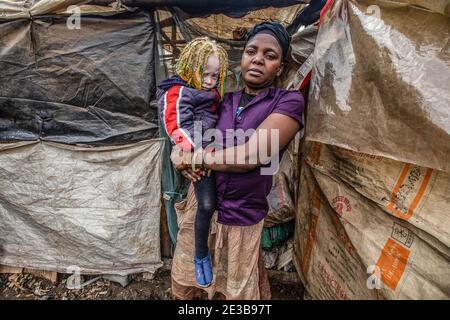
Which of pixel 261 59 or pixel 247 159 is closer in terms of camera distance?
pixel 247 159

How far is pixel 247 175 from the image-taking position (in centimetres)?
151

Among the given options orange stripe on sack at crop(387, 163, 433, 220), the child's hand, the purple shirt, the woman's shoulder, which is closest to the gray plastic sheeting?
the child's hand

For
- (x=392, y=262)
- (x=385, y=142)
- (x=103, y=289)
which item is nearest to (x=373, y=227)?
(x=392, y=262)

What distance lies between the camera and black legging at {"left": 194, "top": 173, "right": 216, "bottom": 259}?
5.15ft

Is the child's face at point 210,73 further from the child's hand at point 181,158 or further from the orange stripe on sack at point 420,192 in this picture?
the orange stripe on sack at point 420,192

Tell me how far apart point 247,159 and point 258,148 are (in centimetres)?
8

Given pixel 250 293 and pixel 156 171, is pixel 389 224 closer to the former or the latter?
pixel 250 293

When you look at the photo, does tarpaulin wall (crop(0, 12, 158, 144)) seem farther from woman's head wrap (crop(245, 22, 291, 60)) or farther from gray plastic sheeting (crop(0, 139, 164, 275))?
woman's head wrap (crop(245, 22, 291, 60))

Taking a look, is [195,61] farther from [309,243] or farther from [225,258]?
[309,243]

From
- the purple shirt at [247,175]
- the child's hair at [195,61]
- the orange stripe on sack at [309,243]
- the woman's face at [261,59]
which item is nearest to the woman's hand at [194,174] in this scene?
the purple shirt at [247,175]

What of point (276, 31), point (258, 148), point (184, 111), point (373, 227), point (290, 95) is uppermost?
point (276, 31)

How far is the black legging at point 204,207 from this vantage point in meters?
1.57

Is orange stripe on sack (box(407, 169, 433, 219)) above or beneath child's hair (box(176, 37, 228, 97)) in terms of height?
beneath
